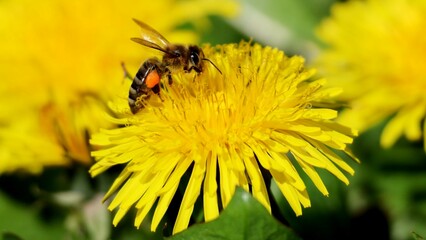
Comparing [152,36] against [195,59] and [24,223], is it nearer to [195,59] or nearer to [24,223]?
[195,59]

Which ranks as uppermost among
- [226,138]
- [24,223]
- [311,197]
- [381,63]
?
[381,63]

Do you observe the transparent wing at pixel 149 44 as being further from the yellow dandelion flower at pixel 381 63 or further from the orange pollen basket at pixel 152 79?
the yellow dandelion flower at pixel 381 63

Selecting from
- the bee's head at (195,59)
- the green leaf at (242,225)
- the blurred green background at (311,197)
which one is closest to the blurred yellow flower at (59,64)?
the blurred green background at (311,197)

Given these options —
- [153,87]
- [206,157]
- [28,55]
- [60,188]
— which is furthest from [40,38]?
[206,157]

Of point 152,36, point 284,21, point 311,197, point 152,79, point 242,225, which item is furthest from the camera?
point 284,21

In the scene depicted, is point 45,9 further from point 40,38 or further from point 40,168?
point 40,168

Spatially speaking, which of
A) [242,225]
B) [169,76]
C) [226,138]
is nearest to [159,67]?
[169,76]

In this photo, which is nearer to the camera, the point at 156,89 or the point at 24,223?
the point at 156,89
